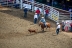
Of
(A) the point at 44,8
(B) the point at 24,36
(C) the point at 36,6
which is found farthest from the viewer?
(C) the point at 36,6

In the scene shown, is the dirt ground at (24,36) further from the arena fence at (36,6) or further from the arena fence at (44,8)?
the arena fence at (36,6)

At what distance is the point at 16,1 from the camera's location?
3622 cm

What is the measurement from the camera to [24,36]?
80.8ft

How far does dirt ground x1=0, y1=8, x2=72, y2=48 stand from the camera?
2231cm

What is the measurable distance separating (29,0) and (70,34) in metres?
11.9

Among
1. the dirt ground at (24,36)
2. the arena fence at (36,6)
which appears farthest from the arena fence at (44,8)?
the dirt ground at (24,36)

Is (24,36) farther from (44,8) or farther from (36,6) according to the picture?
(36,6)

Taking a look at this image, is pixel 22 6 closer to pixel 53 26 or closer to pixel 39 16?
pixel 39 16

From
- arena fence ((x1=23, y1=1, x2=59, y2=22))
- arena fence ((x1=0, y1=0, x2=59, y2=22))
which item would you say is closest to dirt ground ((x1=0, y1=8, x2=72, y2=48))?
arena fence ((x1=23, y1=1, x2=59, y2=22))

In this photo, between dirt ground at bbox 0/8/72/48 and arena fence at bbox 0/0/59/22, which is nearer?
dirt ground at bbox 0/8/72/48

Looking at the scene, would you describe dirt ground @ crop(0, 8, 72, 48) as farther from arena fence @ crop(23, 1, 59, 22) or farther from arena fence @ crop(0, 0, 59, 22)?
arena fence @ crop(0, 0, 59, 22)

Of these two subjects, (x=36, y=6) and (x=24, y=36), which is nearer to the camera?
(x=24, y=36)

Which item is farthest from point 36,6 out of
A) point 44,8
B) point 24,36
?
point 24,36

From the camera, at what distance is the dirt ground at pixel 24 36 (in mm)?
22312
